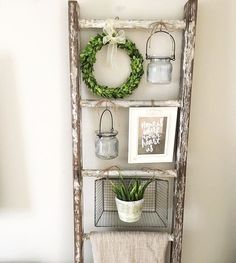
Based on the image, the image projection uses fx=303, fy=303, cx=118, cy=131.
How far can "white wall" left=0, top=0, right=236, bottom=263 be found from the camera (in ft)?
4.07

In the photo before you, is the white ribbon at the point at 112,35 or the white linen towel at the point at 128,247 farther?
the white linen towel at the point at 128,247

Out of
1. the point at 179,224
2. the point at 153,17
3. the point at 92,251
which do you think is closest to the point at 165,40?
the point at 153,17

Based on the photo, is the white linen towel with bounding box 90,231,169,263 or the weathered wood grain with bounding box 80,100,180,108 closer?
the weathered wood grain with bounding box 80,100,180,108

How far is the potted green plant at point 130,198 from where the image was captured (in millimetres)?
1250

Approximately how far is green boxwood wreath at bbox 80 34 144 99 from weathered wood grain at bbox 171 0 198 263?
0.59 ft

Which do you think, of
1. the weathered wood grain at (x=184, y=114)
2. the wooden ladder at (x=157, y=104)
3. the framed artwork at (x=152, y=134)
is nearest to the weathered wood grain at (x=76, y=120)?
the wooden ladder at (x=157, y=104)

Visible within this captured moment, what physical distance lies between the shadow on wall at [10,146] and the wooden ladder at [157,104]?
10.7 inches

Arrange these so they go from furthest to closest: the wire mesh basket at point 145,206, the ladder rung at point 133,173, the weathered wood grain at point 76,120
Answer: the wire mesh basket at point 145,206 < the ladder rung at point 133,173 < the weathered wood grain at point 76,120

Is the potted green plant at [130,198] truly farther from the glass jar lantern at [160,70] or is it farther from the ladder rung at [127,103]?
the glass jar lantern at [160,70]

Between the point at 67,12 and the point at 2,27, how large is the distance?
273mm

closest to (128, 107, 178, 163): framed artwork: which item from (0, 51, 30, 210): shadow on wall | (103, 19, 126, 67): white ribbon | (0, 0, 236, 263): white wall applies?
(0, 0, 236, 263): white wall

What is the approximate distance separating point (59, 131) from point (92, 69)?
319 mm

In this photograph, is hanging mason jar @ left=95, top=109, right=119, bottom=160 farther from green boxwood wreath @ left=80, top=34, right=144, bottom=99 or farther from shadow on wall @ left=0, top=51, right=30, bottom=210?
shadow on wall @ left=0, top=51, right=30, bottom=210

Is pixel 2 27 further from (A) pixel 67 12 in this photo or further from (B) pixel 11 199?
(B) pixel 11 199
